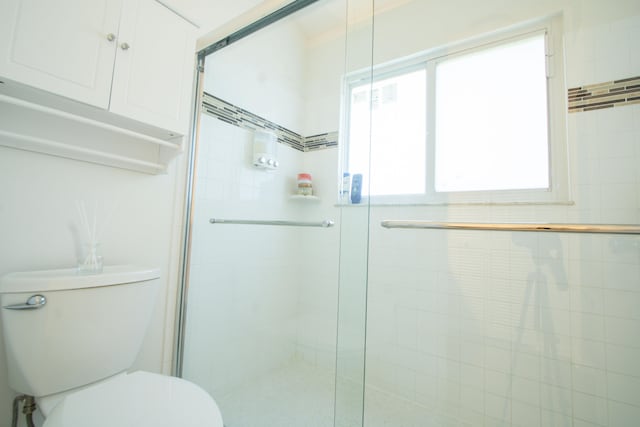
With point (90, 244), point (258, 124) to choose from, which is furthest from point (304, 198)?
point (90, 244)

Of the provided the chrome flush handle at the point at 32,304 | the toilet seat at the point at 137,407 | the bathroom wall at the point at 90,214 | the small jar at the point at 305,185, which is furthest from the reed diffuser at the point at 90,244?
the small jar at the point at 305,185

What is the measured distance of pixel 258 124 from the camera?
5.19 ft

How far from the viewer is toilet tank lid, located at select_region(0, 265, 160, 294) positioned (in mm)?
745

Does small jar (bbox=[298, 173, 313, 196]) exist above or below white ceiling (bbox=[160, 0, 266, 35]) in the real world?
below

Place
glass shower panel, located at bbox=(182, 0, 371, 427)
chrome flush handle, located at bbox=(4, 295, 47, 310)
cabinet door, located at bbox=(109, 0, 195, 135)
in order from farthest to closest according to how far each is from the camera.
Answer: glass shower panel, located at bbox=(182, 0, 371, 427)
cabinet door, located at bbox=(109, 0, 195, 135)
chrome flush handle, located at bbox=(4, 295, 47, 310)

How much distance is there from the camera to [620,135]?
1.07 meters

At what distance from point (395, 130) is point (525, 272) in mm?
944

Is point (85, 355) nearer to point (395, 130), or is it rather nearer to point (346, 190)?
point (346, 190)

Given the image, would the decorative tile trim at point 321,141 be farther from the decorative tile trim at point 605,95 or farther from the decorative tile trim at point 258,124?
the decorative tile trim at point 605,95

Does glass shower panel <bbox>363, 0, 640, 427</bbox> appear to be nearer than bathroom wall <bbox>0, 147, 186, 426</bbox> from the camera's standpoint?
No

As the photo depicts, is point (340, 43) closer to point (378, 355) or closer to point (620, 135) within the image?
point (620, 135)

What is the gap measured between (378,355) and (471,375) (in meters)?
0.43

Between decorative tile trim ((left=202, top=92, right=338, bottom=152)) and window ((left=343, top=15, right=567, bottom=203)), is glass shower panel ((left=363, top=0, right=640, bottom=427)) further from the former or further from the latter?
decorative tile trim ((left=202, top=92, right=338, bottom=152))

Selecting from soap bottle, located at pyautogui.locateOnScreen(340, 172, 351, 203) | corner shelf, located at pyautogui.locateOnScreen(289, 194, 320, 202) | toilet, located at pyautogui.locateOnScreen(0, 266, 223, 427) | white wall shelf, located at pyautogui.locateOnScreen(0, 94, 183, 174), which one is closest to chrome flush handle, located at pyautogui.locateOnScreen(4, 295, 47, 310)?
toilet, located at pyautogui.locateOnScreen(0, 266, 223, 427)
